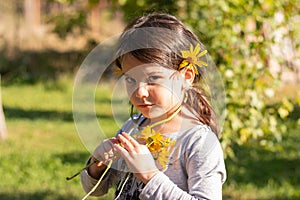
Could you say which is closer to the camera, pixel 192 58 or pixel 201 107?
pixel 192 58

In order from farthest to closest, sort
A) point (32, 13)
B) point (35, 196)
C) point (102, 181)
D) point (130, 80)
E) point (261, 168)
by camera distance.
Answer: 1. point (32, 13)
2. point (261, 168)
3. point (35, 196)
4. point (102, 181)
5. point (130, 80)

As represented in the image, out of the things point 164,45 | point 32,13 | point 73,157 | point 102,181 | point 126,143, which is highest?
point 164,45

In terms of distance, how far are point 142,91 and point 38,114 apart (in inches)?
347

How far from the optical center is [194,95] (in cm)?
231

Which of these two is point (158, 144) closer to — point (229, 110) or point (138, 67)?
point (138, 67)

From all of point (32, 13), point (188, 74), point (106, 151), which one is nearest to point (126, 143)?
point (106, 151)

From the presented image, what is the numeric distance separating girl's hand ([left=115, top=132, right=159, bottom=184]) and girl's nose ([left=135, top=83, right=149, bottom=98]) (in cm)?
14

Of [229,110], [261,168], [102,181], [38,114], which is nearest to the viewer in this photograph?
[102,181]

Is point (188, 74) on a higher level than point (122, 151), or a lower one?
higher

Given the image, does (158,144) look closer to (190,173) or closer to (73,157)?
(190,173)

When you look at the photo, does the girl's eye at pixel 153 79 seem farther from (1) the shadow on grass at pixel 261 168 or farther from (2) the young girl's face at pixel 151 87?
(1) the shadow on grass at pixel 261 168

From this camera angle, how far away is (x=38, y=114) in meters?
10.7

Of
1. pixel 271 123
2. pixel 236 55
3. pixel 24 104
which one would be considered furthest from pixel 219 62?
pixel 24 104

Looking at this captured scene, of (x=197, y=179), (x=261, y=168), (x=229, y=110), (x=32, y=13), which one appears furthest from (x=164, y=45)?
(x=32, y=13)
